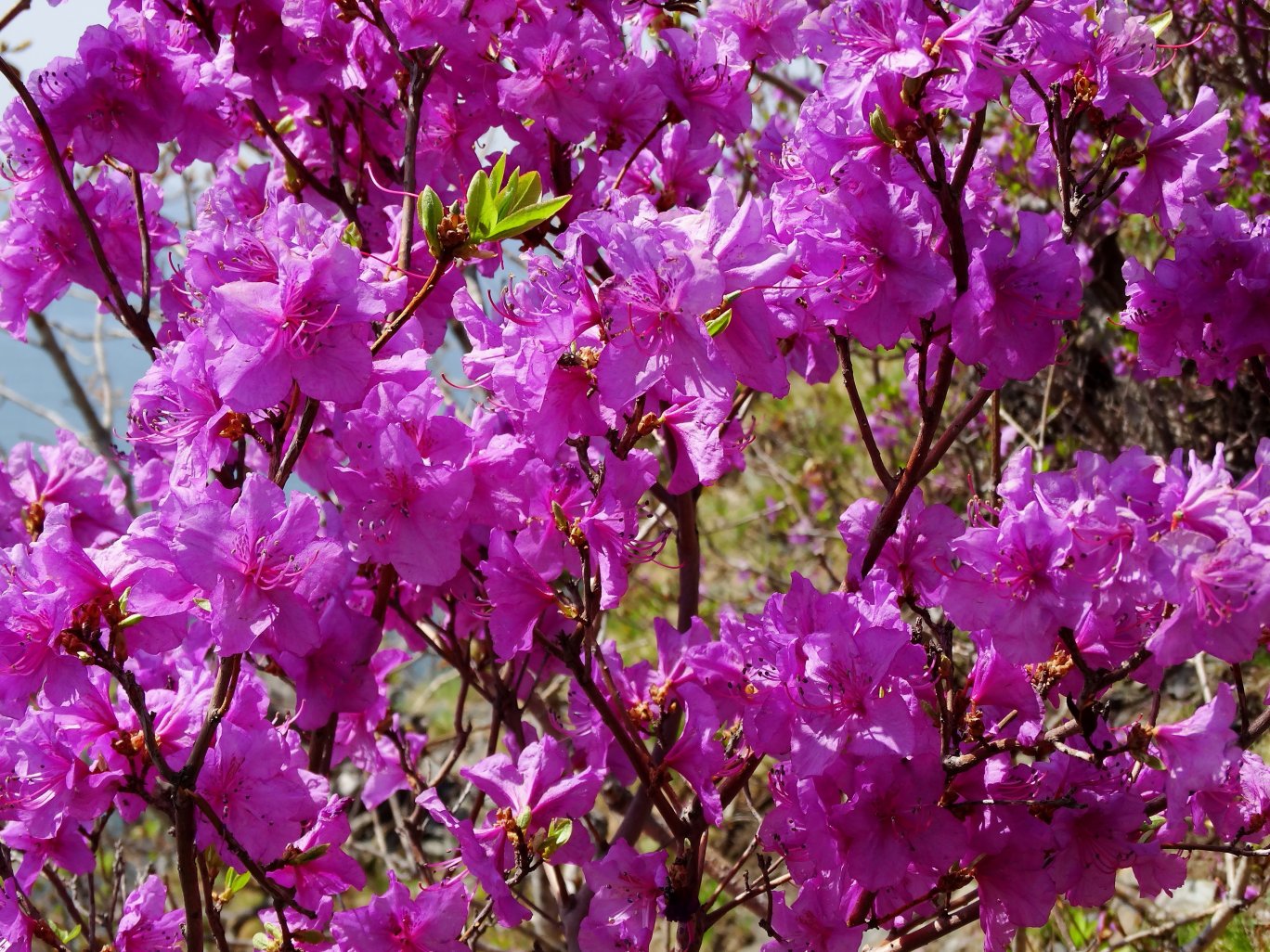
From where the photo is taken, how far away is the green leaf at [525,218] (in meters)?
1.38

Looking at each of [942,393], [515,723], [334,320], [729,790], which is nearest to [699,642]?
[729,790]

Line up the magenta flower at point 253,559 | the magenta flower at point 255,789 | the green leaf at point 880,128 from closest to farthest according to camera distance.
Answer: the magenta flower at point 253,559 < the green leaf at point 880,128 < the magenta flower at point 255,789

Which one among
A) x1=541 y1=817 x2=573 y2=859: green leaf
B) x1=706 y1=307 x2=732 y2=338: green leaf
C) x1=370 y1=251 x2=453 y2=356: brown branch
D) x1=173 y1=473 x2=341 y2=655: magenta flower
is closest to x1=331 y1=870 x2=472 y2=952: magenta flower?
x1=541 y1=817 x2=573 y2=859: green leaf

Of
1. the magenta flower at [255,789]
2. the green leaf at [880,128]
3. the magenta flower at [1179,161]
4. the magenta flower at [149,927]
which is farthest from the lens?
the magenta flower at [149,927]

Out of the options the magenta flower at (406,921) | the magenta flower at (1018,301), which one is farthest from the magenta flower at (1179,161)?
the magenta flower at (406,921)

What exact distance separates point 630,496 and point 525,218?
447 mm

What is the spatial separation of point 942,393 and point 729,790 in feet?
2.43

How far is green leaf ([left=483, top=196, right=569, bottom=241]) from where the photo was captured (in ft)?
4.54

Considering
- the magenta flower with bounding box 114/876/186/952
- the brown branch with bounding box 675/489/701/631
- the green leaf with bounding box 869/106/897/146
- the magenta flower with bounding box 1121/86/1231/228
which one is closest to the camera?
the green leaf with bounding box 869/106/897/146

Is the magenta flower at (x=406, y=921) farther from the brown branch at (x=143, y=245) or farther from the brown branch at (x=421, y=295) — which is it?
the brown branch at (x=143, y=245)

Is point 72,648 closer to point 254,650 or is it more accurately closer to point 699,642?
point 254,650

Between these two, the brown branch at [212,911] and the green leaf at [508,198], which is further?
the brown branch at [212,911]

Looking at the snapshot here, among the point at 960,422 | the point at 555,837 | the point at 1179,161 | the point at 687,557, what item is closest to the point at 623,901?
the point at 555,837

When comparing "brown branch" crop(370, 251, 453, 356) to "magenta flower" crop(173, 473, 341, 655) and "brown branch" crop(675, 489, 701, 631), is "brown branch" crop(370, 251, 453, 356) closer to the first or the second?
"magenta flower" crop(173, 473, 341, 655)
